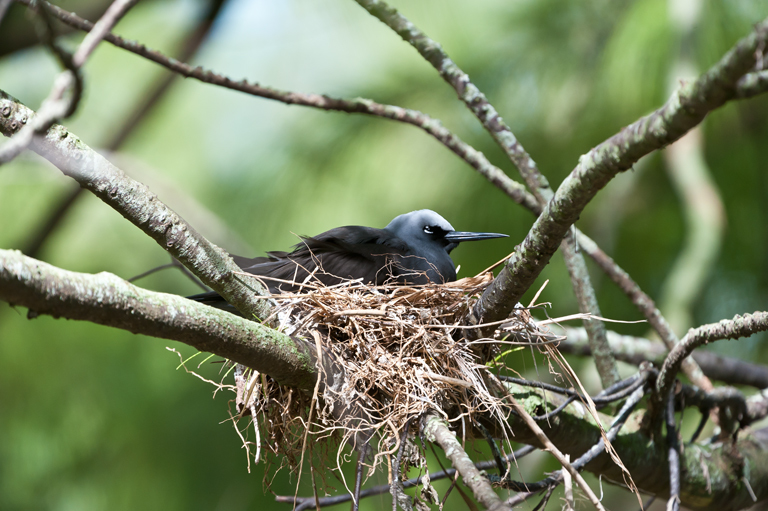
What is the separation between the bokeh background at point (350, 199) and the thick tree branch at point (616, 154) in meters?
2.05

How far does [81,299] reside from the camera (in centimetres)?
101

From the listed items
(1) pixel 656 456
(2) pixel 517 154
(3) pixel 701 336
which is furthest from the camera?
(2) pixel 517 154

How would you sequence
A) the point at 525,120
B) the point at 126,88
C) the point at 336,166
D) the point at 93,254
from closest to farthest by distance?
1. the point at 525,120
2. the point at 336,166
3. the point at 93,254
4. the point at 126,88

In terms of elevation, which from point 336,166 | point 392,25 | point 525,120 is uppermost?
point 525,120

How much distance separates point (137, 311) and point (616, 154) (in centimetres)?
89

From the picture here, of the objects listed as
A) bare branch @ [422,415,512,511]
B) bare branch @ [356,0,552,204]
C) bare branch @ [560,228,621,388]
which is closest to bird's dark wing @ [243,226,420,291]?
bare branch @ [356,0,552,204]

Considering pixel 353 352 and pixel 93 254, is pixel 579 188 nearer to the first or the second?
pixel 353 352

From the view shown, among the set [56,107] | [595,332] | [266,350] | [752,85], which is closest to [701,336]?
[595,332]

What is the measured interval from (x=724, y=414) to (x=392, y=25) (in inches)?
77.7

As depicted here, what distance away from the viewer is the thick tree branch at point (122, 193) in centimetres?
129

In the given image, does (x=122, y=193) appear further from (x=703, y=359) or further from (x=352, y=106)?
(x=703, y=359)

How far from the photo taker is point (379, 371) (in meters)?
1.72

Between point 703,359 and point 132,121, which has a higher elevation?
point 132,121

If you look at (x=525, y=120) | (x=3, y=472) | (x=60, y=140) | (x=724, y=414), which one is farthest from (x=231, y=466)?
(x=60, y=140)
